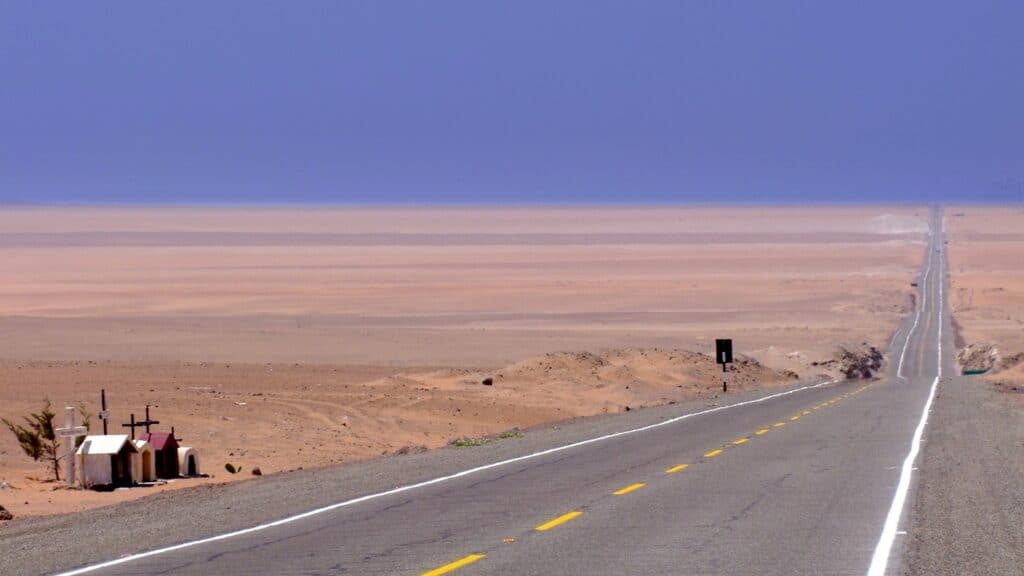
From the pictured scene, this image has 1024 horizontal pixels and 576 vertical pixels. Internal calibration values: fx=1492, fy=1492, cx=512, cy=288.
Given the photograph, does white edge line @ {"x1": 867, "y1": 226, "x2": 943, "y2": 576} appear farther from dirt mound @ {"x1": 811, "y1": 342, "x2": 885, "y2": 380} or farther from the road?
dirt mound @ {"x1": 811, "y1": 342, "x2": 885, "y2": 380}

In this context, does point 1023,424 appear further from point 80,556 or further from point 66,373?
point 66,373

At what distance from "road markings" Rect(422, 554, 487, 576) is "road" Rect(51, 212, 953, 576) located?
18mm

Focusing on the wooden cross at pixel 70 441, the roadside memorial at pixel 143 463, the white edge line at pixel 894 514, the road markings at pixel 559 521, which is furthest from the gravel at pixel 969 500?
the wooden cross at pixel 70 441

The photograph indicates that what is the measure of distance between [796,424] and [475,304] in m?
59.3

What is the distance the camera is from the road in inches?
469

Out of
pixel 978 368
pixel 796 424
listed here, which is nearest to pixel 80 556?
pixel 796 424

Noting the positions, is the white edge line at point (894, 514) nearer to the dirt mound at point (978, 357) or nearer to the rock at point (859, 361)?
the rock at point (859, 361)

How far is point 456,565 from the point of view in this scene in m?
11.8

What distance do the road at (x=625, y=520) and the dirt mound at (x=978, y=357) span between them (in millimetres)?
34683

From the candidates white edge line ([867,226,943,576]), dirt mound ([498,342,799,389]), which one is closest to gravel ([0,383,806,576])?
white edge line ([867,226,943,576])

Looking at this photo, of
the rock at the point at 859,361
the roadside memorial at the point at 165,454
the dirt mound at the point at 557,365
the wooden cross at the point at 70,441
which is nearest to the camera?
the wooden cross at the point at 70,441

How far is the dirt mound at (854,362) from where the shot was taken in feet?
181

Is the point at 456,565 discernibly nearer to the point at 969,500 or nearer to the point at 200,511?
the point at 200,511

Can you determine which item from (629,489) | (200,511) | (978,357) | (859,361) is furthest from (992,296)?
(200,511)
